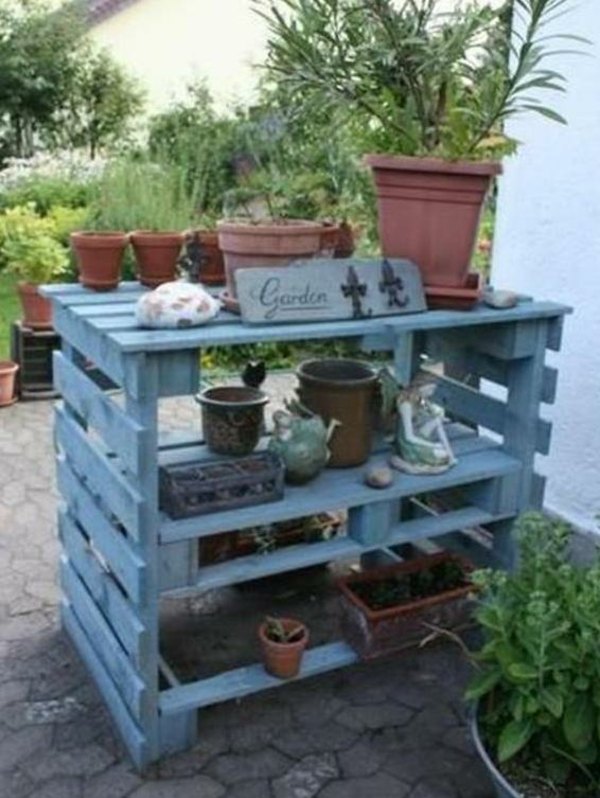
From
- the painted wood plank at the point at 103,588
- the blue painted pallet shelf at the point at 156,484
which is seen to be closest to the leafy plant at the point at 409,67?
the blue painted pallet shelf at the point at 156,484

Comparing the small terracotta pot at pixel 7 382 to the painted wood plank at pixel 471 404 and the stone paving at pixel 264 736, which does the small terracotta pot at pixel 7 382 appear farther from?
the painted wood plank at pixel 471 404

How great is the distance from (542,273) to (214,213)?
4728mm

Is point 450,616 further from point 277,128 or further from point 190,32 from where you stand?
point 190,32

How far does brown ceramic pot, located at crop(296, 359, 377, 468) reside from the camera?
→ 230 cm

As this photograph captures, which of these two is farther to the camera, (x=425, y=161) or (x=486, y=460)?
(x=486, y=460)

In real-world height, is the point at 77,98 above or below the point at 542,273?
above

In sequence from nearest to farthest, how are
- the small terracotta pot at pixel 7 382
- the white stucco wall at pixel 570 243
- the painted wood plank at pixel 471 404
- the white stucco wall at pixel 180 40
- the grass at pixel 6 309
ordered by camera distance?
the painted wood plank at pixel 471 404 < the white stucco wall at pixel 570 243 < the small terracotta pot at pixel 7 382 < the grass at pixel 6 309 < the white stucco wall at pixel 180 40

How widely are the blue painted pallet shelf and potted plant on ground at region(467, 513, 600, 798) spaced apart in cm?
39

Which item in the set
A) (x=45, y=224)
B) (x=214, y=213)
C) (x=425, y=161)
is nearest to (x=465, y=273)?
(x=425, y=161)

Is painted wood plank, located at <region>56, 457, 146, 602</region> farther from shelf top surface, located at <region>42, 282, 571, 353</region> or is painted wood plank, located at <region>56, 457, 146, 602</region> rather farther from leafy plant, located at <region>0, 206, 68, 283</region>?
leafy plant, located at <region>0, 206, 68, 283</region>

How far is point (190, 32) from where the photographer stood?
13.7 m

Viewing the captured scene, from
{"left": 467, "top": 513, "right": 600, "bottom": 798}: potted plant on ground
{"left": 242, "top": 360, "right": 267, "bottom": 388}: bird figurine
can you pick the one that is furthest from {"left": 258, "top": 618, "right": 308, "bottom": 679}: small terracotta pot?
{"left": 242, "top": 360, "right": 267, "bottom": 388}: bird figurine

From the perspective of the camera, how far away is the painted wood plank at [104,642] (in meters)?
2.06

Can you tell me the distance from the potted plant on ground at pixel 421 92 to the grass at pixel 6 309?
358 cm
